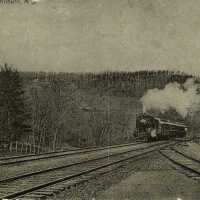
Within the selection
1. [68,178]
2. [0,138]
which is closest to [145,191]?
[68,178]

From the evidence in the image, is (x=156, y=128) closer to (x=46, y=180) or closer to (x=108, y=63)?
(x=108, y=63)

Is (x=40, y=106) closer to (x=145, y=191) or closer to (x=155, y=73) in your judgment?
(x=155, y=73)

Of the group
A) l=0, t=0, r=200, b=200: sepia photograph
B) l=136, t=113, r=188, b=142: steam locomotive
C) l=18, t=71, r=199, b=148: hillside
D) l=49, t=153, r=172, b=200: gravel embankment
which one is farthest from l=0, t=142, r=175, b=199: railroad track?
l=136, t=113, r=188, b=142: steam locomotive

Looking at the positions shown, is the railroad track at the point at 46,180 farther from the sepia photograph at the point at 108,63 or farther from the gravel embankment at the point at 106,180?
the gravel embankment at the point at 106,180

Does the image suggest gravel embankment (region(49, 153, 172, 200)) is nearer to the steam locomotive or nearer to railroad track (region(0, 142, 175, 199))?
railroad track (region(0, 142, 175, 199))

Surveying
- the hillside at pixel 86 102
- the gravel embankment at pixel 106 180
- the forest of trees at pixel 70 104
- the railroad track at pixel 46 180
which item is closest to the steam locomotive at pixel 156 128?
the hillside at pixel 86 102

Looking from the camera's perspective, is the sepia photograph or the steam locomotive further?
the steam locomotive
